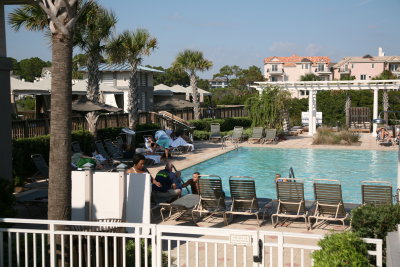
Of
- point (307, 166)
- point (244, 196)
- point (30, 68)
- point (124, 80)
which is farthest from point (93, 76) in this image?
point (30, 68)

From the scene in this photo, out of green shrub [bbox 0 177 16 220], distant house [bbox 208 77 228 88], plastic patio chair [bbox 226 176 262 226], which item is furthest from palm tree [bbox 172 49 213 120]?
distant house [bbox 208 77 228 88]

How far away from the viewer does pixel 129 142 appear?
1977 centimetres

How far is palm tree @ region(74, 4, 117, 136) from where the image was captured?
690 inches

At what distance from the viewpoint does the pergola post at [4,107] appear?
9781 millimetres

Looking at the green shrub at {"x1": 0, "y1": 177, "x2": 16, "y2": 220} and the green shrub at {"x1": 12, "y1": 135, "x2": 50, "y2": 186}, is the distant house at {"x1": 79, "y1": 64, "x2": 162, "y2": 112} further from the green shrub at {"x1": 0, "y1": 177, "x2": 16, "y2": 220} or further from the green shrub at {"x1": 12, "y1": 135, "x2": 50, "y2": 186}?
the green shrub at {"x1": 0, "y1": 177, "x2": 16, "y2": 220}

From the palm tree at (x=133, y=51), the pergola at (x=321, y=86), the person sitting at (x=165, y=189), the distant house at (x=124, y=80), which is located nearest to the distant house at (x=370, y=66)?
the distant house at (x=124, y=80)

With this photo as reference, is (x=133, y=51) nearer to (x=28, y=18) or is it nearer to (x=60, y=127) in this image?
(x=28, y=18)

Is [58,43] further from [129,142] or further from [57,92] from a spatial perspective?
[129,142]

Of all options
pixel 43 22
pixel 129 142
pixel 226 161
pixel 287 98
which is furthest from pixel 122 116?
pixel 287 98

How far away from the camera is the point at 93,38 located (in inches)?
715

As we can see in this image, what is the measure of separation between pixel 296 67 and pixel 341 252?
91.9 meters

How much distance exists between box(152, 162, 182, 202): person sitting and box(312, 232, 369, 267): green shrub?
5560 mm

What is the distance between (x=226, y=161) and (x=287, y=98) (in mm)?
9852

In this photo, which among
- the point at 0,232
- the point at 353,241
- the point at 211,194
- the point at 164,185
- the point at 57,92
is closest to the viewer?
the point at 353,241
